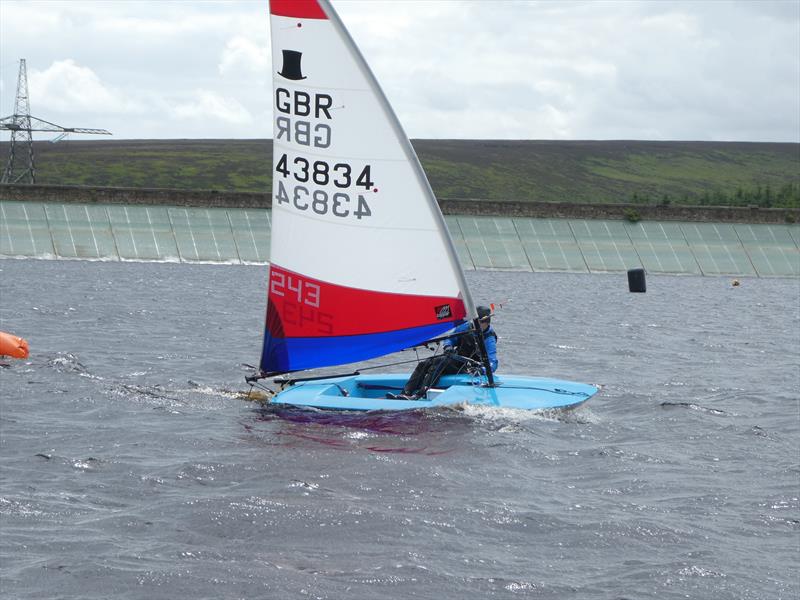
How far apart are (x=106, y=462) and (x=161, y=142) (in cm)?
18683

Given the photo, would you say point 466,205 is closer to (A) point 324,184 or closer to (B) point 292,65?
(A) point 324,184

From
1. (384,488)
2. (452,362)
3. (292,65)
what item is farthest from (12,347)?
(384,488)

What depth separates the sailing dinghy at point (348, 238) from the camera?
1725 centimetres

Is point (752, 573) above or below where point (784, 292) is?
above

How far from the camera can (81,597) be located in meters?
9.48

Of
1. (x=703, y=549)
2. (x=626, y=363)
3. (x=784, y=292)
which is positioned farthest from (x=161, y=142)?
(x=703, y=549)

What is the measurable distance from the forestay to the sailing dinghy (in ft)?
0.05

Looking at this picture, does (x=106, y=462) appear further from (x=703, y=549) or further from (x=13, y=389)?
(x=703, y=549)

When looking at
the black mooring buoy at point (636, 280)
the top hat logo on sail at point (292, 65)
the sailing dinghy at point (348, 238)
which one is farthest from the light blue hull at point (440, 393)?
the black mooring buoy at point (636, 280)

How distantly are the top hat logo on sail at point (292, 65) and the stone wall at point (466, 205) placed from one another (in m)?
53.3

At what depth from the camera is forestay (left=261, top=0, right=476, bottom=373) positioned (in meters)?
17.2

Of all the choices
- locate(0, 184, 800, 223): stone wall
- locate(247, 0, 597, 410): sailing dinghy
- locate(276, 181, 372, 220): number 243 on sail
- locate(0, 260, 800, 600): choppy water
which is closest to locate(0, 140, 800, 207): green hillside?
locate(0, 184, 800, 223): stone wall

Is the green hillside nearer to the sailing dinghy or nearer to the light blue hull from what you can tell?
the light blue hull

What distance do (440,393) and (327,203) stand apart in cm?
331
